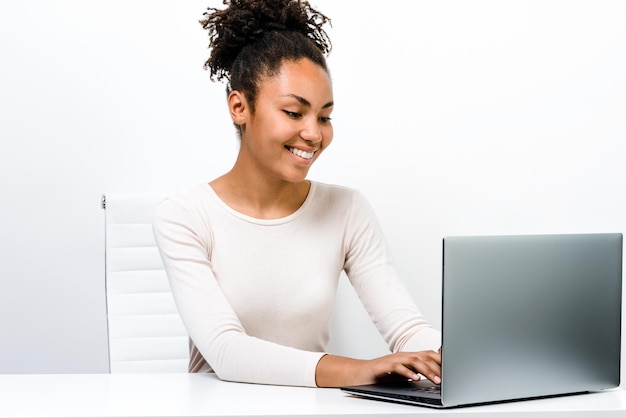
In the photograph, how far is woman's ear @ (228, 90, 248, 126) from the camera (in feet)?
6.47

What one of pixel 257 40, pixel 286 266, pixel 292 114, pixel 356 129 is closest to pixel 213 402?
pixel 286 266

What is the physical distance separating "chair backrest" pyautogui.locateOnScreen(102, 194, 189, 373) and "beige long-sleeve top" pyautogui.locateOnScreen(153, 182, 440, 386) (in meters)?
0.50

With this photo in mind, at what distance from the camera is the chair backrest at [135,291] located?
238cm

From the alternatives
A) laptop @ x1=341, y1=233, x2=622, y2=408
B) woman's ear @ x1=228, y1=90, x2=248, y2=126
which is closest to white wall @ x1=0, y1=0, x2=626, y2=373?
woman's ear @ x1=228, y1=90, x2=248, y2=126

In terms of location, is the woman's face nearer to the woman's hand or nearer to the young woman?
the young woman

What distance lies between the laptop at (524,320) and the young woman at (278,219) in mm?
411

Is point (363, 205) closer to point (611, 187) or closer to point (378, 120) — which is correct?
point (378, 120)

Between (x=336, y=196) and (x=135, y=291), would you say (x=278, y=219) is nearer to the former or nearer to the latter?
(x=336, y=196)

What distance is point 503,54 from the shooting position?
3.17m

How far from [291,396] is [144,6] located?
6.61 feet

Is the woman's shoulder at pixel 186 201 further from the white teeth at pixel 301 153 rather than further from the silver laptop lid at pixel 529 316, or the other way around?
the silver laptop lid at pixel 529 316

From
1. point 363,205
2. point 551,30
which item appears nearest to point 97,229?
point 363,205

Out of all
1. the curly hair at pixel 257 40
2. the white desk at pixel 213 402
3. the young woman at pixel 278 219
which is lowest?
the white desk at pixel 213 402

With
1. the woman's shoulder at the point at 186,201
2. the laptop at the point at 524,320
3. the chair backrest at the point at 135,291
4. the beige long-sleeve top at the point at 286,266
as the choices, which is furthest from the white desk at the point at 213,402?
the chair backrest at the point at 135,291
